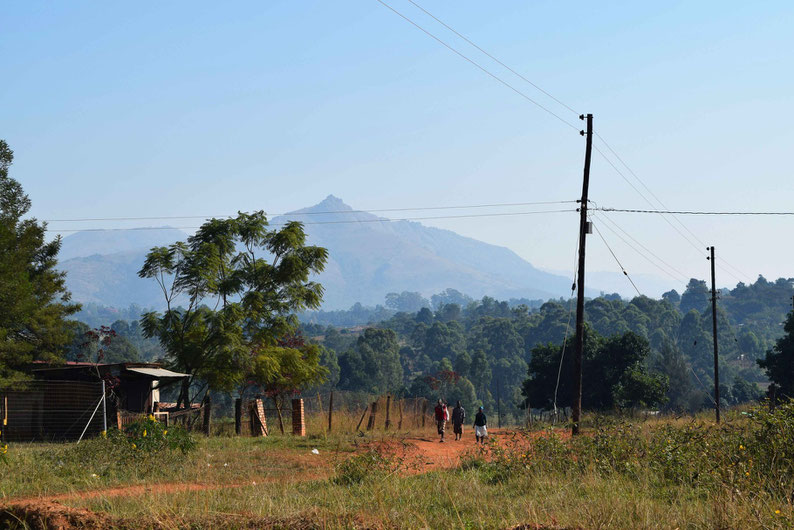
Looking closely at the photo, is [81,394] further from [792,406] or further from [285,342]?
[792,406]

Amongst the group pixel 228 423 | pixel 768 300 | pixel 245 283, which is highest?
pixel 768 300

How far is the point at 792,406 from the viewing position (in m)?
12.8

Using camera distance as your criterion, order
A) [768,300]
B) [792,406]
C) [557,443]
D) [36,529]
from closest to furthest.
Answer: [36,529]
[792,406]
[557,443]
[768,300]

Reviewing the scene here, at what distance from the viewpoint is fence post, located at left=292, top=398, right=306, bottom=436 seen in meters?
30.0

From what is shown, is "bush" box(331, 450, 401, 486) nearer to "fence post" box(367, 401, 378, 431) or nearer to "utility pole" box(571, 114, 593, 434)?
"utility pole" box(571, 114, 593, 434)

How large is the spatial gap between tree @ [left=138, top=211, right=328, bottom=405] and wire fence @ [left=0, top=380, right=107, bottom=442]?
5.34m

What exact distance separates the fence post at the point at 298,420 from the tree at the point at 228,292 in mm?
2567

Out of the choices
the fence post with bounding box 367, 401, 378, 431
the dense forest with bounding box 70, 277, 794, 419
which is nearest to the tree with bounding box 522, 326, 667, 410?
the dense forest with bounding box 70, 277, 794, 419

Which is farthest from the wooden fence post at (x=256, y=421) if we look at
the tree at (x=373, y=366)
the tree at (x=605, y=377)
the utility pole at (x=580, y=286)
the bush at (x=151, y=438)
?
the tree at (x=373, y=366)

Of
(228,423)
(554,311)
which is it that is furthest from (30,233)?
(554,311)

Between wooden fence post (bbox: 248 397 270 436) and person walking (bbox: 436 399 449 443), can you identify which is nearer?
person walking (bbox: 436 399 449 443)

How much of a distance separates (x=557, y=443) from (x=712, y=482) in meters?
4.35

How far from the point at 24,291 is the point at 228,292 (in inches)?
318

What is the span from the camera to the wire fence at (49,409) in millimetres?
26312
